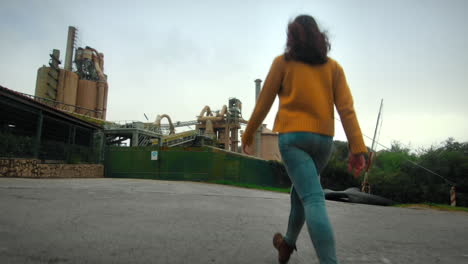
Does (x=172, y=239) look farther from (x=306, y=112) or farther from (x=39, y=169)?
(x=39, y=169)

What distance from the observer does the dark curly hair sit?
191cm

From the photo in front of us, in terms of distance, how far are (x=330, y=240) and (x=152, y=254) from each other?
4.11 feet

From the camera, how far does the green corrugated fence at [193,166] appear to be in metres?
17.3

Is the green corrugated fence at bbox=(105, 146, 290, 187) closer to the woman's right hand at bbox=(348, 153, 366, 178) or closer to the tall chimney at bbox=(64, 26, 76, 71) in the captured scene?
the woman's right hand at bbox=(348, 153, 366, 178)

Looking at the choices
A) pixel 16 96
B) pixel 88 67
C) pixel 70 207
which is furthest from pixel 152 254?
pixel 88 67

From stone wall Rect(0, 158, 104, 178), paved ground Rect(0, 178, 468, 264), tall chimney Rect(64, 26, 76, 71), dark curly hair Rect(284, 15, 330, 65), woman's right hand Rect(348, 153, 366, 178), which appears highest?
tall chimney Rect(64, 26, 76, 71)

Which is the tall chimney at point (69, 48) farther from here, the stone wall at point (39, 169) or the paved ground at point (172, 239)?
the paved ground at point (172, 239)

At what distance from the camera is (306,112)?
5.93 feet

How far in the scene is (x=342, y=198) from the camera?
35.0 feet

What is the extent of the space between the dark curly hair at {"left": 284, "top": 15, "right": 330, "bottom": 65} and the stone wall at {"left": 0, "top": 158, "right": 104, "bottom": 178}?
13970 mm

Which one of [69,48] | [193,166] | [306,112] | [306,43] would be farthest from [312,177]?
[69,48]

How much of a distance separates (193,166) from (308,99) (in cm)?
1640

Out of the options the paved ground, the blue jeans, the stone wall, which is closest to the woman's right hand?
the blue jeans

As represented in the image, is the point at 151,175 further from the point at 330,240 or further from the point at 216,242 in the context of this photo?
the point at 330,240
